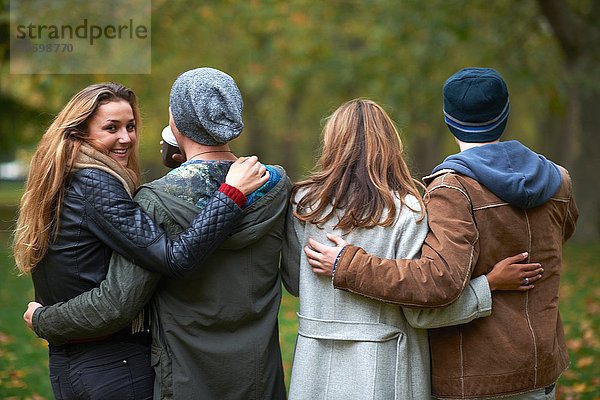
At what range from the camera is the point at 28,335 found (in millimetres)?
8242

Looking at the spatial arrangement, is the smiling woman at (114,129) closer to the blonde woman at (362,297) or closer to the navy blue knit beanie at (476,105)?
the blonde woman at (362,297)

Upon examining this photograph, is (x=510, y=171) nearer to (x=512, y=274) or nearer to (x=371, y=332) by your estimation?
(x=512, y=274)

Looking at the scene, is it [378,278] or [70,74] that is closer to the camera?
[378,278]

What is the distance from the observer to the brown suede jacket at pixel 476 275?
2.91 m

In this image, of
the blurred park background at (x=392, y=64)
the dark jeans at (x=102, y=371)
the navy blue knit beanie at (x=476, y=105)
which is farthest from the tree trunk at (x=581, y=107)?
the dark jeans at (x=102, y=371)

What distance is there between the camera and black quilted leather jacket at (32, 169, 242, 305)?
2873mm

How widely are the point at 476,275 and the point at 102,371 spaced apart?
1.50 m

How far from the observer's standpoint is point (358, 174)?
3068 millimetres

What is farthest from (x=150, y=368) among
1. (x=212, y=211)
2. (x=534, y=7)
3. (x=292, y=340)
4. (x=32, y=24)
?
(x=534, y=7)

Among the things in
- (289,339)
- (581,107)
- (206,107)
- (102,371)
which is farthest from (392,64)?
(102,371)

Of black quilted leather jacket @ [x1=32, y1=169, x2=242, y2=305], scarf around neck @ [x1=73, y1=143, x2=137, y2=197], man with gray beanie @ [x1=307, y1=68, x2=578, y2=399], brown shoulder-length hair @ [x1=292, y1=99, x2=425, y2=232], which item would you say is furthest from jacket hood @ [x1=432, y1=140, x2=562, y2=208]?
scarf around neck @ [x1=73, y1=143, x2=137, y2=197]

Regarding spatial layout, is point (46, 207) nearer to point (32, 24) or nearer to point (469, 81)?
point (469, 81)

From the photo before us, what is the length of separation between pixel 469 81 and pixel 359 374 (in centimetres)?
122

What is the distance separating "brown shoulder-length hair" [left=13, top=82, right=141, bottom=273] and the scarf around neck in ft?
0.08
